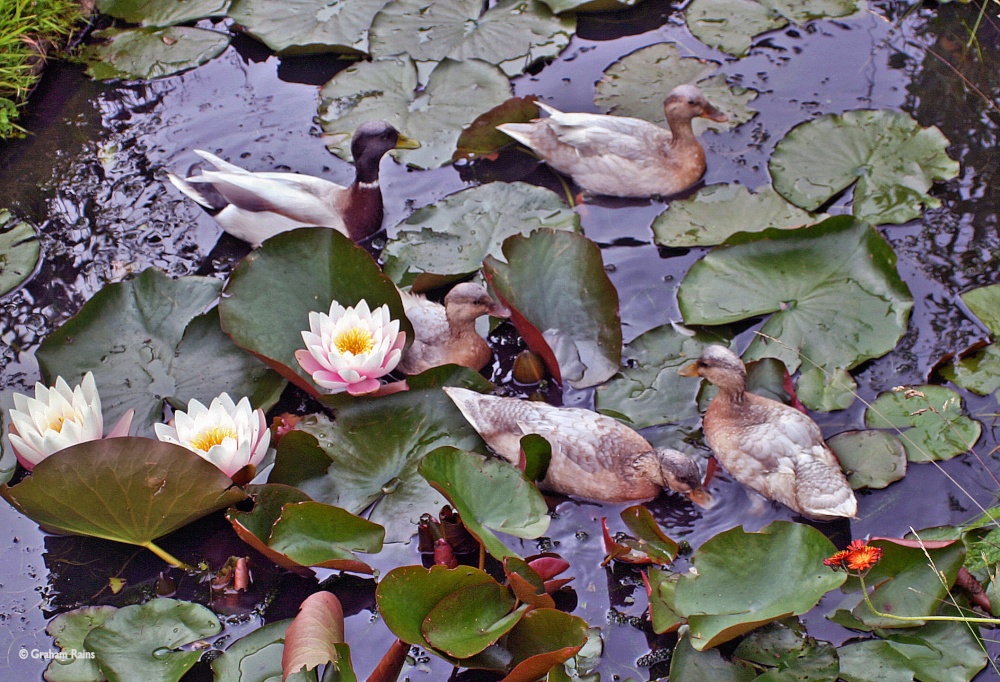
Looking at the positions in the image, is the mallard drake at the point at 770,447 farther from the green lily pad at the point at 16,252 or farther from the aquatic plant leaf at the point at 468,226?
the green lily pad at the point at 16,252

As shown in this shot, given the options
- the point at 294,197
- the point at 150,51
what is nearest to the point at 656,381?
the point at 294,197

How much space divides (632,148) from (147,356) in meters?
2.63

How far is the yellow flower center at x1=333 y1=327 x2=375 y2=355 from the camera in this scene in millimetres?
3443

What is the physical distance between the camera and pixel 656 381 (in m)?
3.70

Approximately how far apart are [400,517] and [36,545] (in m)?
1.45

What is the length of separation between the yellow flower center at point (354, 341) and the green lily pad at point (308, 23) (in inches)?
104

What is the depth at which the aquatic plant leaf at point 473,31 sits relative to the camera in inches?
209

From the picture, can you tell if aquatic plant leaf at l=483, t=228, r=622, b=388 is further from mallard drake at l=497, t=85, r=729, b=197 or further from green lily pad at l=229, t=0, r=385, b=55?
green lily pad at l=229, t=0, r=385, b=55

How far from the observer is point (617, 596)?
3.09 meters

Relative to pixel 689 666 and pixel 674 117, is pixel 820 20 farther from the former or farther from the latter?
pixel 689 666

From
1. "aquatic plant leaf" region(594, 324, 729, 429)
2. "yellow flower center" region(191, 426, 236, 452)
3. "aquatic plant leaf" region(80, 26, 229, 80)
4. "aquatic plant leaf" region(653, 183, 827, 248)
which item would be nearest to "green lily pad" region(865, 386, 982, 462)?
"aquatic plant leaf" region(594, 324, 729, 429)

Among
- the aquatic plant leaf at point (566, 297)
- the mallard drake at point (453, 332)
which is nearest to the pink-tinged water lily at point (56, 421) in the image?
the mallard drake at point (453, 332)

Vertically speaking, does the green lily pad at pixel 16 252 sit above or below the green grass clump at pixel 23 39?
below

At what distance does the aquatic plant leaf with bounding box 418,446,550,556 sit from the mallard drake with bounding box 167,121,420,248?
181 centimetres
